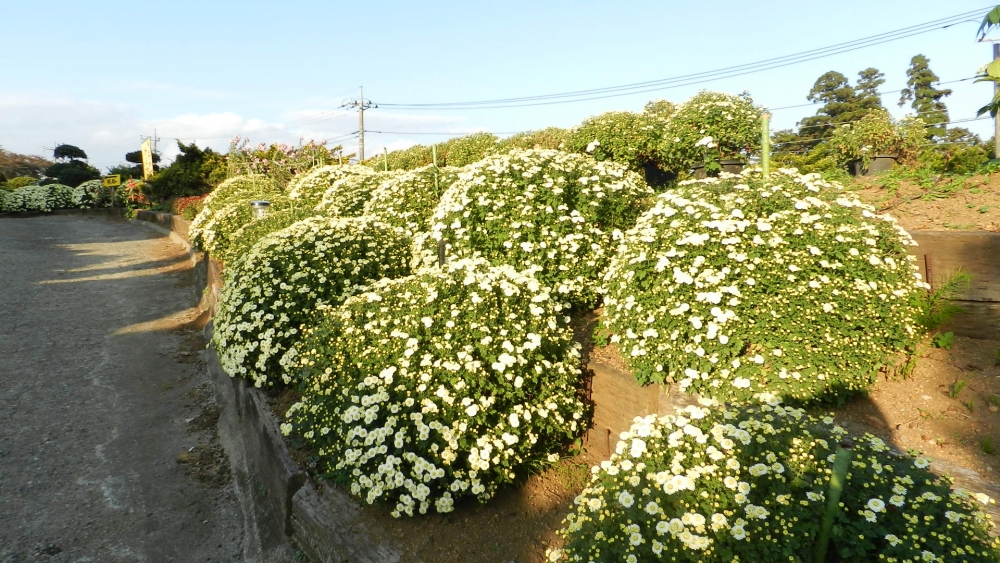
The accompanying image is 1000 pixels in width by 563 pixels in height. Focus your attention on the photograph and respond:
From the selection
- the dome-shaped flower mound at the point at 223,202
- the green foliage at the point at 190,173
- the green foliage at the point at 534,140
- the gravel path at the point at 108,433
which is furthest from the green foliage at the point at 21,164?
the green foliage at the point at 534,140

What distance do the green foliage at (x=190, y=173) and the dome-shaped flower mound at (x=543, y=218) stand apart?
1978cm

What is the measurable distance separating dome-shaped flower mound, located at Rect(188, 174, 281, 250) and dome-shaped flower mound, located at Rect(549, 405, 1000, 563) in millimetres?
9071

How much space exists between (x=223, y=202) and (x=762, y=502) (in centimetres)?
1273

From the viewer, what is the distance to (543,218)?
15.4 ft

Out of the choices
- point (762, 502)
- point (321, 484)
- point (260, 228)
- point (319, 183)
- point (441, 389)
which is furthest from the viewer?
point (319, 183)

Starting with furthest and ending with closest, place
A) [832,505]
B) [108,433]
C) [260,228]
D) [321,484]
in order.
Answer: [260,228]
[108,433]
[321,484]
[832,505]

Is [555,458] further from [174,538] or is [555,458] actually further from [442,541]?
[174,538]

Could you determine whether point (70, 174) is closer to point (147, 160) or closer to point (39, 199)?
point (39, 199)

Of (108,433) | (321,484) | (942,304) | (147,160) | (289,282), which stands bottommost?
(108,433)

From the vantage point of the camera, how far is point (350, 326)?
3.82 m

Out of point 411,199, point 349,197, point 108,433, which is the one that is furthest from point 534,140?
point 108,433

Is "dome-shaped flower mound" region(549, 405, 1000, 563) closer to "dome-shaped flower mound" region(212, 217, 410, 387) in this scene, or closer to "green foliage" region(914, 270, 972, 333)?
"green foliage" region(914, 270, 972, 333)

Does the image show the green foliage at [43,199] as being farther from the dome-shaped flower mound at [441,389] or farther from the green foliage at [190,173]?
the dome-shaped flower mound at [441,389]

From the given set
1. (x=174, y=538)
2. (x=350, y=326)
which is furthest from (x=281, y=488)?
(x=350, y=326)
